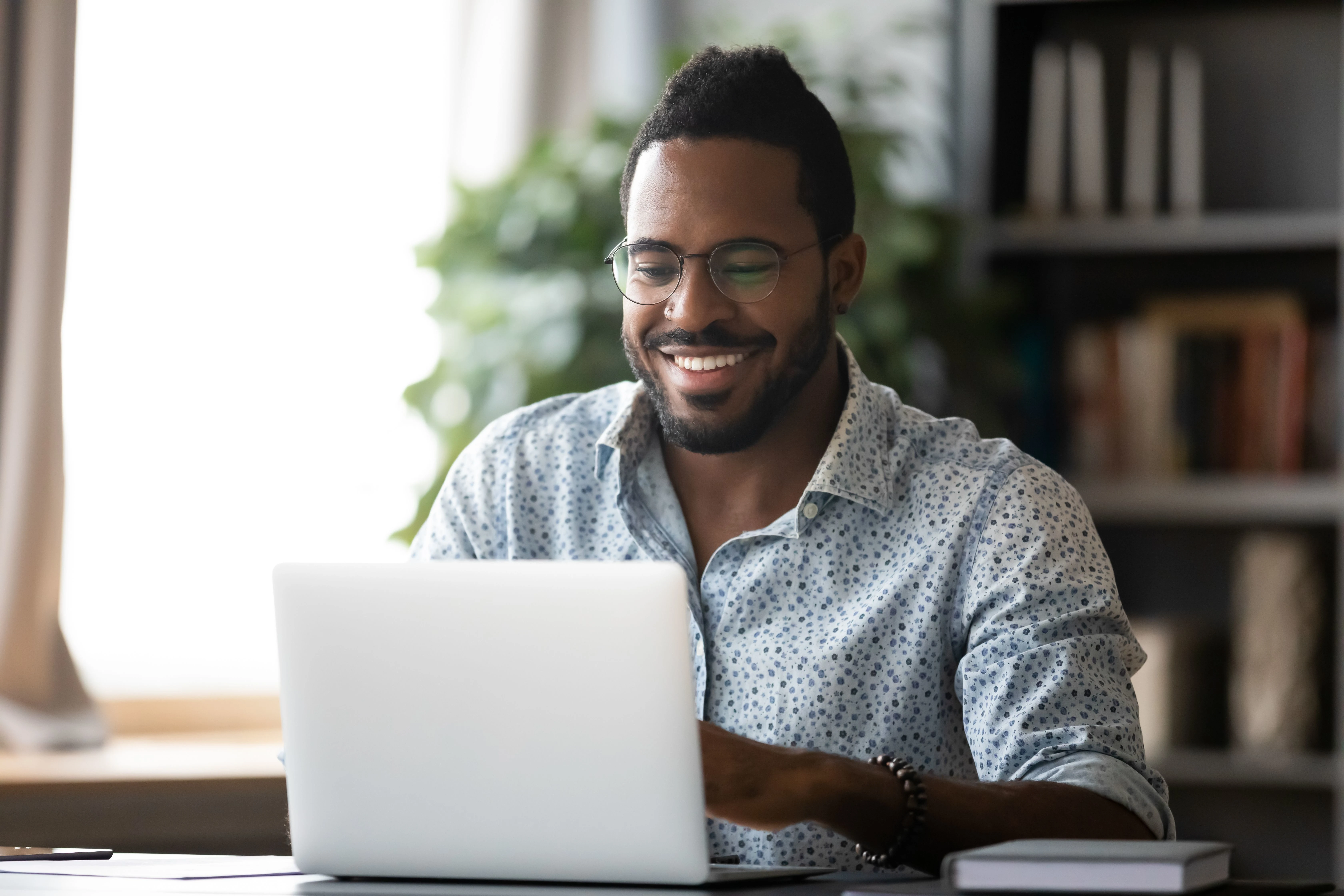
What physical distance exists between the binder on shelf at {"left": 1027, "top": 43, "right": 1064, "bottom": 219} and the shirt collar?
1.25m

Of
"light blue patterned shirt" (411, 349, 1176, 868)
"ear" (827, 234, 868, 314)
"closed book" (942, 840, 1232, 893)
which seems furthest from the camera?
"ear" (827, 234, 868, 314)

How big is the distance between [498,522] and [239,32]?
48.1 inches

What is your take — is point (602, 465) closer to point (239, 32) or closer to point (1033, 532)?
point (1033, 532)

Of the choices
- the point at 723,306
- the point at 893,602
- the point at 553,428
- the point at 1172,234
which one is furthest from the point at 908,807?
the point at 1172,234

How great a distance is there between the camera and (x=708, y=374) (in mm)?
1526

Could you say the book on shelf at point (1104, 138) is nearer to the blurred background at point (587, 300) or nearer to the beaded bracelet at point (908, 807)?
the blurred background at point (587, 300)

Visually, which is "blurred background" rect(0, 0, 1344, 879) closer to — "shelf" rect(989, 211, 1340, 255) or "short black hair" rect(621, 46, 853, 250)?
"shelf" rect(989, 211, 1340, 255)

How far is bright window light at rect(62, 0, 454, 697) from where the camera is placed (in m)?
2.36

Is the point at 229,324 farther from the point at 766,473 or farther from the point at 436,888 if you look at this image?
the point at 436,888

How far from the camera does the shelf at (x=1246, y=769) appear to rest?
2.64 metres

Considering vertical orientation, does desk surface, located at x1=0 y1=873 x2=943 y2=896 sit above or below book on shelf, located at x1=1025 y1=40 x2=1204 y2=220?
below

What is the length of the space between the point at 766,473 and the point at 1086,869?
2.30 feet

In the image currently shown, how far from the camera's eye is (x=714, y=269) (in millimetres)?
1487

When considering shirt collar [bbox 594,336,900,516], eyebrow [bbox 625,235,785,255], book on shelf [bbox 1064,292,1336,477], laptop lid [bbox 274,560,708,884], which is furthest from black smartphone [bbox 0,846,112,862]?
book on shelf [bbox 1064,292,1336,477]
